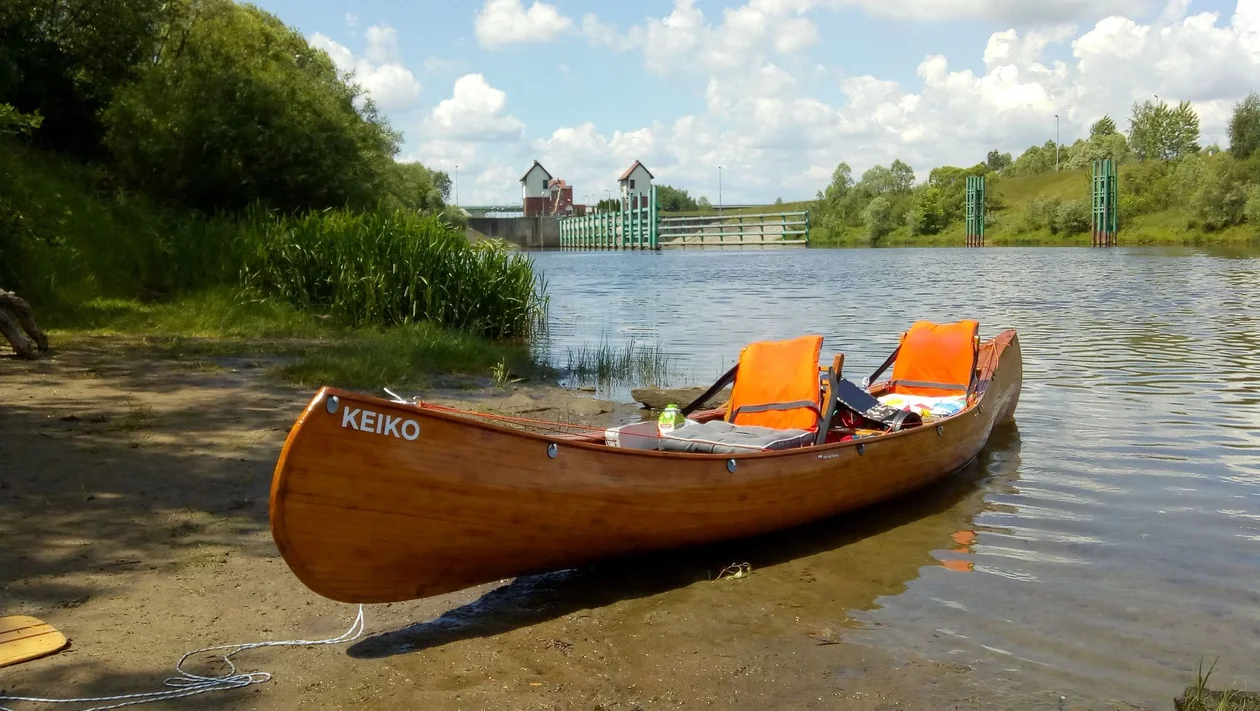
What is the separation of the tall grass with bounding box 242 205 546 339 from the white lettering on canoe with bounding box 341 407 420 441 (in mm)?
10572

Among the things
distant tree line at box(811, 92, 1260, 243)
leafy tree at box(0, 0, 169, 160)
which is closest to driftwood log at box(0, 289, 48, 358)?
leafy tree at box(0, 0, 169, 160)

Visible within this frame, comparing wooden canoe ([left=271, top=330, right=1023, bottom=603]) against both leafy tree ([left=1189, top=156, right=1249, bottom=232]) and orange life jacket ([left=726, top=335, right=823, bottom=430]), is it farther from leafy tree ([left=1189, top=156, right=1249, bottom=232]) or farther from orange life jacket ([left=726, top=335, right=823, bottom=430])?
leafy tree ([left=1189, top=156, right=1249, bottom=232])

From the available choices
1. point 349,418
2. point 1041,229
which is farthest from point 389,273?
point 1041,229

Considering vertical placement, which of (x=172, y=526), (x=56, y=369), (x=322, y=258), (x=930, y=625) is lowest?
(x=930, y=625)

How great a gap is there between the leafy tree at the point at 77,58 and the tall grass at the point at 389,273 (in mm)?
6435

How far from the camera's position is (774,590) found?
19.2 feet

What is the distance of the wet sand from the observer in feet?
14.4

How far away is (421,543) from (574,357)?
1083 centimetres

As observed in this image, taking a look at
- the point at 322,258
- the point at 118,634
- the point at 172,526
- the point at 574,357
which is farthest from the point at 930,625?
the point at 322,258

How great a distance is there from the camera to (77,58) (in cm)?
2053

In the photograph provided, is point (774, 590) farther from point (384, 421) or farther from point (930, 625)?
point (384, 421)

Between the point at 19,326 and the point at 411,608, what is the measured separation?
8052mm

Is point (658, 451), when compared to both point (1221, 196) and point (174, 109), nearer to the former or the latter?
point (174, 109)

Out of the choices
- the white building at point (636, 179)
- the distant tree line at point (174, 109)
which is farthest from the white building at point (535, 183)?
the distant tree line at point (174, 109)
